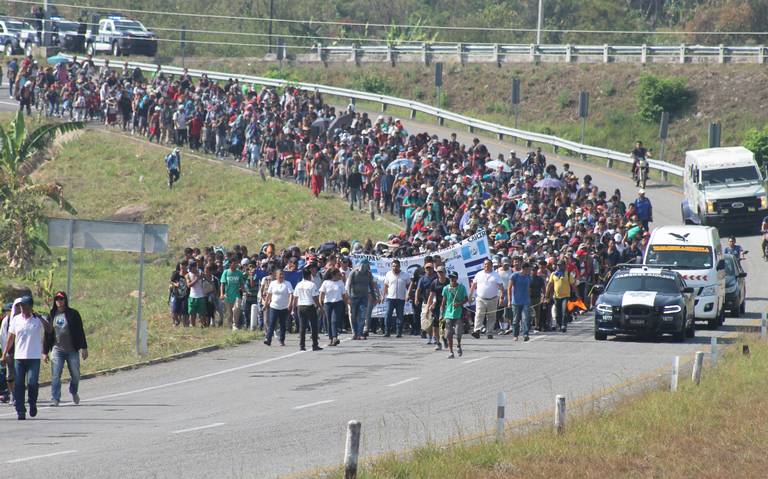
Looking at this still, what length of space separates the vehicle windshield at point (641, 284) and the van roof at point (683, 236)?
120 inches

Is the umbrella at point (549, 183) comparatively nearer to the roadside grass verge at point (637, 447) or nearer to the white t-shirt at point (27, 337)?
the roadside grass verge at point (637, 447)

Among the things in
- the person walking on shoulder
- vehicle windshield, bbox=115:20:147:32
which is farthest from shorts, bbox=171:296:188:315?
vehicle windshield, bbox=115:20:147:32

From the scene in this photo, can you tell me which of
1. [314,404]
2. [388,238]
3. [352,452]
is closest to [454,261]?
[388,238]

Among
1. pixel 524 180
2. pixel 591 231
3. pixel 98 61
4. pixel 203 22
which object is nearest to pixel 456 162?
pixel 524 180

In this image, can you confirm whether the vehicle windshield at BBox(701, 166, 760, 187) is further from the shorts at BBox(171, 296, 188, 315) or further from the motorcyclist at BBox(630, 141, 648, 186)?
the shorts at BBox(171, 296, 188, 315)

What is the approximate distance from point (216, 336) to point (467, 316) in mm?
5129

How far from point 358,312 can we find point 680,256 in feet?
23.8

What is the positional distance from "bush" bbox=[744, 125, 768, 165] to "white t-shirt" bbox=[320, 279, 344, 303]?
121ft

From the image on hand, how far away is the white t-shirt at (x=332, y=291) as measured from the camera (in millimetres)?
26266

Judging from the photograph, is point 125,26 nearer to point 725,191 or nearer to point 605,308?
point 725,191

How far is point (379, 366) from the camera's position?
23.5m

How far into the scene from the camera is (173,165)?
48000mm

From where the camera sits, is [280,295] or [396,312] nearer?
[280,295]

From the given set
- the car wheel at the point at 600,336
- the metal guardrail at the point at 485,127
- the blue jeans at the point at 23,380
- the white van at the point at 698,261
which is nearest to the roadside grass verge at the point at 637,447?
the blue jeans at the point at 23,380
